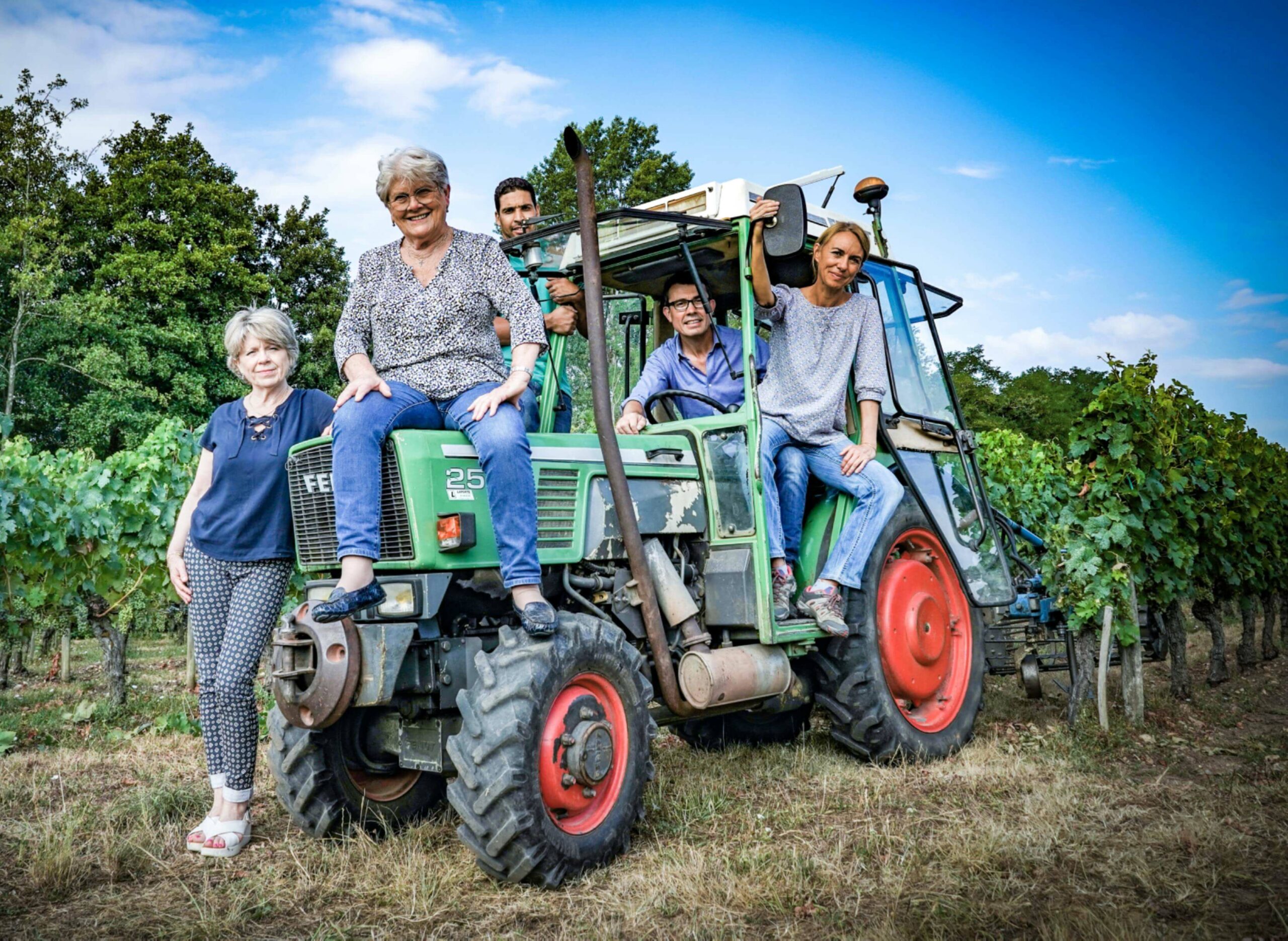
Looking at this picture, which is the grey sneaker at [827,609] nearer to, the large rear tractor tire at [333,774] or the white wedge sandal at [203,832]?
the large rear tractor tire at [333,774]

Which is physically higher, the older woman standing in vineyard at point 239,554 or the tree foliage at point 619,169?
the tree foliage at point 619,169

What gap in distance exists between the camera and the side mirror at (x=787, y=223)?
14.4ft

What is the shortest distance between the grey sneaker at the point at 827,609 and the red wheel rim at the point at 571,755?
138 cm

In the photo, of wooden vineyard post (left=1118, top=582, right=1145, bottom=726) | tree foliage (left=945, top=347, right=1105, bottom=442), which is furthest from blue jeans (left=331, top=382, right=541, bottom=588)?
tree foliage (left=945, top=347, right=1105, bottom=442)

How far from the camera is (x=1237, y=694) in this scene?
8.30 m

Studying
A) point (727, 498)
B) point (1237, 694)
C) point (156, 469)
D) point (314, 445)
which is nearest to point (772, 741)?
point (727, 498)

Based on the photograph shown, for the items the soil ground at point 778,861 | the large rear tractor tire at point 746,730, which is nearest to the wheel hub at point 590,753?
the soil ground at point 778,861

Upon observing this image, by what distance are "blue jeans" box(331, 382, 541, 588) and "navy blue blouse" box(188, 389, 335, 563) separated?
0.55 meters

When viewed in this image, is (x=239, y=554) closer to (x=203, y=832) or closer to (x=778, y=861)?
(x=203, y=832)

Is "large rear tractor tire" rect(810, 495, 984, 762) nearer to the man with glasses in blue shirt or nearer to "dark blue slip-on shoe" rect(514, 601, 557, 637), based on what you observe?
the man with glasses in blue shirt

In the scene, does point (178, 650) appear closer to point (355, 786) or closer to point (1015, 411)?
point (355, 786)

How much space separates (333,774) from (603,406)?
5.76ft

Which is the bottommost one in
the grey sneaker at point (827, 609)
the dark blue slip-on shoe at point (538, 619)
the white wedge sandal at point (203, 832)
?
the white wedge sandal at point (203, 832)

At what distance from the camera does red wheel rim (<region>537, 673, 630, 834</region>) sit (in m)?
3.53
